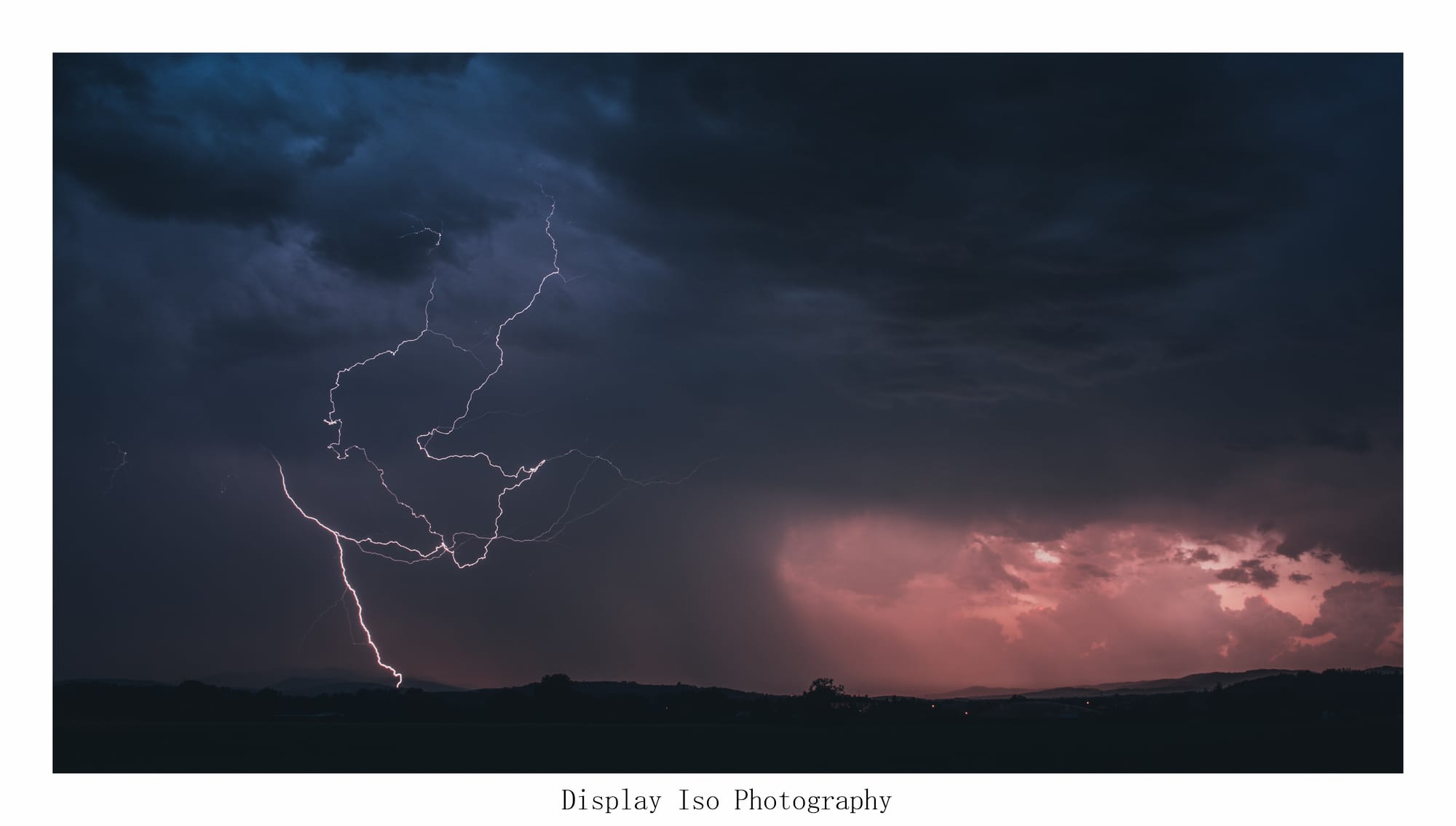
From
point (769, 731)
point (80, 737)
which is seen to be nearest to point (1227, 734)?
point (769, 731)

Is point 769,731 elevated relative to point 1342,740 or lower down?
lower down

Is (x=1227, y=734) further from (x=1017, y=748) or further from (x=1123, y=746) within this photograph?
(x=1017, y=748)
